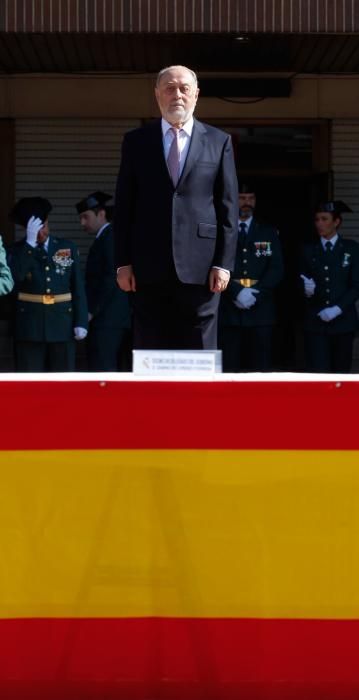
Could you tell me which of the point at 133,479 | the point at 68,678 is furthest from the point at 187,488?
the point at 68,678

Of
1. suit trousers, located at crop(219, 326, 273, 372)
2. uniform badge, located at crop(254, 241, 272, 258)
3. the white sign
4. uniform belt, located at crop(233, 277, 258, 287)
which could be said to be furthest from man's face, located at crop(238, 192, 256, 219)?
the white sign

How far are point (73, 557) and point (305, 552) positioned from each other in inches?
23.8

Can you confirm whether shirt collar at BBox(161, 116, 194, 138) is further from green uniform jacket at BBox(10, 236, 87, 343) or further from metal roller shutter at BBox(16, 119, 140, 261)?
metal roller shutter at BBox(16, 119, 140, 261)

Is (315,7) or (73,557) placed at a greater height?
(315,7)

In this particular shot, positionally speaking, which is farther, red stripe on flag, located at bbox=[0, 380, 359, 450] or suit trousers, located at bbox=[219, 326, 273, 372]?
suit trousers, located at bbox=[219, 326, 273, 372]

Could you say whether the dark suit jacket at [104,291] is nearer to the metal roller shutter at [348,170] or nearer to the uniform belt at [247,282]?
the uniform belt at [247,282]

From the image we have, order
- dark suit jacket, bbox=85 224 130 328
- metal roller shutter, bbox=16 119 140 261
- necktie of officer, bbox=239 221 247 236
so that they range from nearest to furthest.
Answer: dark suit jacket, bbox=85 224 130 328 → necktie of officer, bbox=239 221 247 236 → metal roller shutter, bbox=16 119 140 261

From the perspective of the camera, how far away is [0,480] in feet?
9.87

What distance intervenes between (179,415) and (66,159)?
7591 mm

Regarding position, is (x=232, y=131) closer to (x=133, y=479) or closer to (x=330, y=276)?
(x=330, y=276)

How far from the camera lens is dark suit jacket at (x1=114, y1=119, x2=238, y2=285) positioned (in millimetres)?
4723

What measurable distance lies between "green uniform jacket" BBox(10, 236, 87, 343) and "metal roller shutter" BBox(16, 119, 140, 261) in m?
2.39

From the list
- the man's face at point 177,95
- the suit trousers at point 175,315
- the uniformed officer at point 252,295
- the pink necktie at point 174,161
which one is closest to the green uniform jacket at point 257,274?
the uniformed officer at point 252,295

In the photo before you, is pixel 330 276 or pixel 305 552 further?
pixel 330 276
